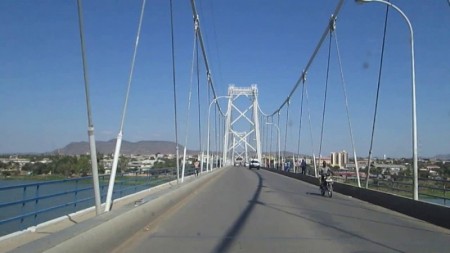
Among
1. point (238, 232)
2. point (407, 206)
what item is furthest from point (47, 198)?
point (407, 206)

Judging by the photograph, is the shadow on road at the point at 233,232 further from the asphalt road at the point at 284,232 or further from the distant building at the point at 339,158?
the distant building at the point at 339,158

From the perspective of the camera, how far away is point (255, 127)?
123m

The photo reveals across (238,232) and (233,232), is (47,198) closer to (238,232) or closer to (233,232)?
(233,232)

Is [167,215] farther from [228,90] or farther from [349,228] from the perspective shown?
[228,90]

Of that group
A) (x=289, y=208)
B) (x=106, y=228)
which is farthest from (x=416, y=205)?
(x=106, y=228)

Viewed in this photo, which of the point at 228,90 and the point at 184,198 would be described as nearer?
the point at 184,198

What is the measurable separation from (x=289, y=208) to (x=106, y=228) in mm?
9855

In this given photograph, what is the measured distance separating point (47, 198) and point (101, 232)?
2.99 meters

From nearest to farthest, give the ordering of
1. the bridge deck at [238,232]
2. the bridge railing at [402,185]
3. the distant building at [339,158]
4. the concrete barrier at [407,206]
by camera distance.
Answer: the bridge deck at [238,232] < the concrete barrier at [407,206] < the bridge railing at [402,185] < the distant building at [339,158]

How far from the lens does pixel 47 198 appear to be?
1135 cm

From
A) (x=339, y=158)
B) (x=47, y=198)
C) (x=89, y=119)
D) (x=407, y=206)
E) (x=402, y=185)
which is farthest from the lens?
(x=339, y=158)

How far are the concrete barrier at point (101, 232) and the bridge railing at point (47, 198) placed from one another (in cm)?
122

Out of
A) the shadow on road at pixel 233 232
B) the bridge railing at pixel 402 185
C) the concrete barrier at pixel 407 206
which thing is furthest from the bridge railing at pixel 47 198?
the bridge railing at pixel 402 185

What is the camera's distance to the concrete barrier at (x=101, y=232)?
6.90 metres
